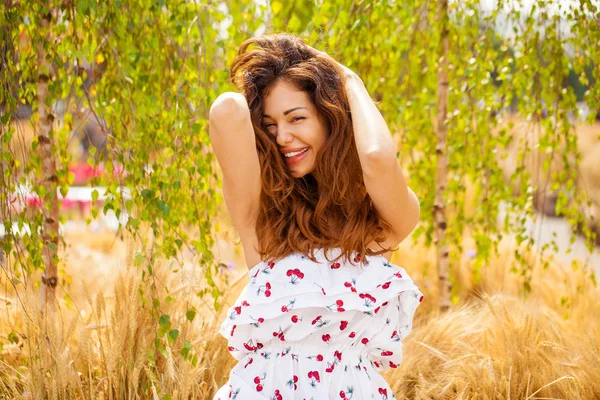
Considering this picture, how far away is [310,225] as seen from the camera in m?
1.73

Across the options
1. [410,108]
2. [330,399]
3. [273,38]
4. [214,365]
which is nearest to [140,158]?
[273,38]

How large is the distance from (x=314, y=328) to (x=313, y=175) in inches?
16.6

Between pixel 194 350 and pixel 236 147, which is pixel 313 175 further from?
pixel 194 350

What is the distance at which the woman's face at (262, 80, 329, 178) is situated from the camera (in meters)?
1.73

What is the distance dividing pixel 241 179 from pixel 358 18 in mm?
1406

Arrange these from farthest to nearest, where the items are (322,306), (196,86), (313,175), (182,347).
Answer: (182,347)
(196,86)
(313,175)
(322,306)

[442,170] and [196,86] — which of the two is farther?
[442,170]

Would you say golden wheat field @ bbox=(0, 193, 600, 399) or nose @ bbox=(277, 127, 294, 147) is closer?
nose @ bbox=(277, 127, 294, 147)

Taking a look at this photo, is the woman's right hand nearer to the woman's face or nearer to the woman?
the woman

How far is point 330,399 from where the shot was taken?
1.57 meters

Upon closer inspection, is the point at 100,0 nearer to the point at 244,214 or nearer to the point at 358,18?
the point at 244,214

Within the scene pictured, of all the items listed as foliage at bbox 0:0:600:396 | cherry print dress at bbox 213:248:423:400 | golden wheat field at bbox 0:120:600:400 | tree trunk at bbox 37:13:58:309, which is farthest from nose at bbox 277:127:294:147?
tree trunk at bbox 37:13:58:309

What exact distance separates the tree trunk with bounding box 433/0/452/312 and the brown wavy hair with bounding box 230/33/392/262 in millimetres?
1515

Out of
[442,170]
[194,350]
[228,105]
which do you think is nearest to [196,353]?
[194,350]
